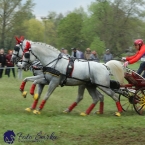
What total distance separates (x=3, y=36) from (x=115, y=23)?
13.3 m

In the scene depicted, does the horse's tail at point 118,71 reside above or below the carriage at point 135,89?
above

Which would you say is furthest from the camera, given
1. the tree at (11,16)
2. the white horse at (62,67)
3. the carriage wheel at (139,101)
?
the tree at (11,16)

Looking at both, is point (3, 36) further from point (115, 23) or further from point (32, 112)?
point (32, 112)

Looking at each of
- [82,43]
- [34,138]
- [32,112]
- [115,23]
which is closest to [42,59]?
[32,112]

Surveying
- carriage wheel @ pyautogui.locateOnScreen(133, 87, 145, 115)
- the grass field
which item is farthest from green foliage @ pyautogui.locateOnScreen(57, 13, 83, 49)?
carriage wheel @ pyautogui.locateOnScreen(133, 87, 145, 115)

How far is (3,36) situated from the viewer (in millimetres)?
47125

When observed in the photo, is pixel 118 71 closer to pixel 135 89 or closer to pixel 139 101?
pixel 135 89

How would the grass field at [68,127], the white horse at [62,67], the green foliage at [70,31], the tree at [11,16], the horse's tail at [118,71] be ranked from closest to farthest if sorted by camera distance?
the grass field at [68,127], the white horse at [62,67], the horse's tail at [118,71], the tree at [11,16], the green foliage at [70,31]

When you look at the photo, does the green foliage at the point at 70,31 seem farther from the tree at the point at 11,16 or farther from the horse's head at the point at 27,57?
the horse's head at the point at 27,57

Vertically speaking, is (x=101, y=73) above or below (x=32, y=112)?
above

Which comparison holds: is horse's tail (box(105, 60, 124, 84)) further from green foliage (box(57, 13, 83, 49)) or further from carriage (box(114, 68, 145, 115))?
green foliage (box(57, 13, 83, 49))

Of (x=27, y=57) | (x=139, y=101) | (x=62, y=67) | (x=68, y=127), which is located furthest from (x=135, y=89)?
(x=68, y=127)

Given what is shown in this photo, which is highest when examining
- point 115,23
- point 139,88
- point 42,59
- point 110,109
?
point 115,23

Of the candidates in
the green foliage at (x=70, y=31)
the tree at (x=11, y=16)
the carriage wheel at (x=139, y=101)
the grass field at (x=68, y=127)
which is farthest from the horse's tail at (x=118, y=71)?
the green foliage at (x=70, y=31)
